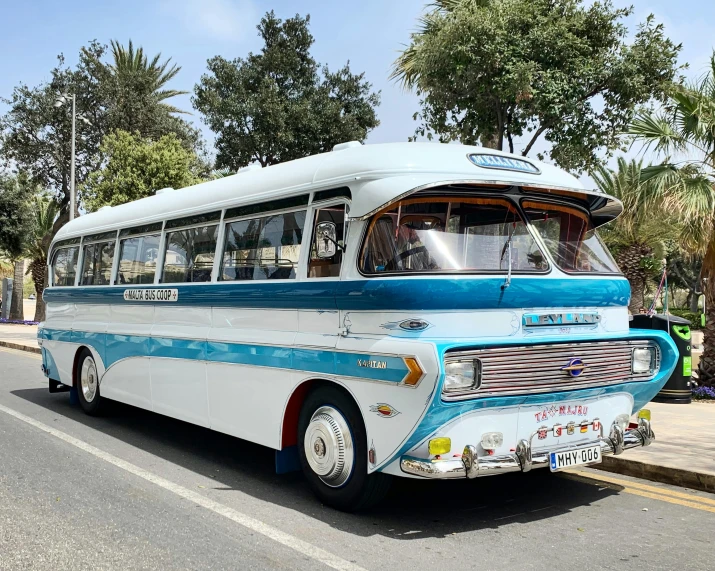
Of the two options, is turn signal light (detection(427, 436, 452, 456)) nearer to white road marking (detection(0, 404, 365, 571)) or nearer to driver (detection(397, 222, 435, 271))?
white road marking (detection(0, 404, 365, 571))

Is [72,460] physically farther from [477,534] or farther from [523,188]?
[523,188]

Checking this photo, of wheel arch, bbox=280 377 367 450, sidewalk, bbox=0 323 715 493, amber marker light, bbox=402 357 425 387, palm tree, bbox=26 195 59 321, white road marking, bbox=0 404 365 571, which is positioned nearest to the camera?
white road marking, bbox=0 404 365 571

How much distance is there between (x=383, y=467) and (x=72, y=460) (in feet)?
11.8

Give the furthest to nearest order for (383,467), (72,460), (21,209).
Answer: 1. (21,209)
2. (72,460)
3. (383,467)

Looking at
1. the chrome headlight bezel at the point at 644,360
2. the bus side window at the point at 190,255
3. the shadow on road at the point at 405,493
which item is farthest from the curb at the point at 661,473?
the bus side window at the point at 190,255

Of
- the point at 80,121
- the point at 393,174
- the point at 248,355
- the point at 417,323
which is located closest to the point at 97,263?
the point at 248,355

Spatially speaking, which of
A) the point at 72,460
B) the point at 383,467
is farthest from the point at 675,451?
the point at 72,460

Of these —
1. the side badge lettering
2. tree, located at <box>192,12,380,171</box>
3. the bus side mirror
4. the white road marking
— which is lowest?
the white road marking

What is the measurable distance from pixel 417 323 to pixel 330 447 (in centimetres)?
126

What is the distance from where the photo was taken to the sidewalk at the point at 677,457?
6.37 m

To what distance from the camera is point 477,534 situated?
5.08 m

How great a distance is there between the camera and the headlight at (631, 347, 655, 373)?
5903 millimetres

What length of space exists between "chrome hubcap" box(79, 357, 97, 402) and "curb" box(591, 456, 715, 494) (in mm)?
6196

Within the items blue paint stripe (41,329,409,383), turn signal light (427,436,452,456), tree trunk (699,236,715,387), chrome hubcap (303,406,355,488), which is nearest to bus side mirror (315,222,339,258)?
blue paint stripe (41,329,409,383)
